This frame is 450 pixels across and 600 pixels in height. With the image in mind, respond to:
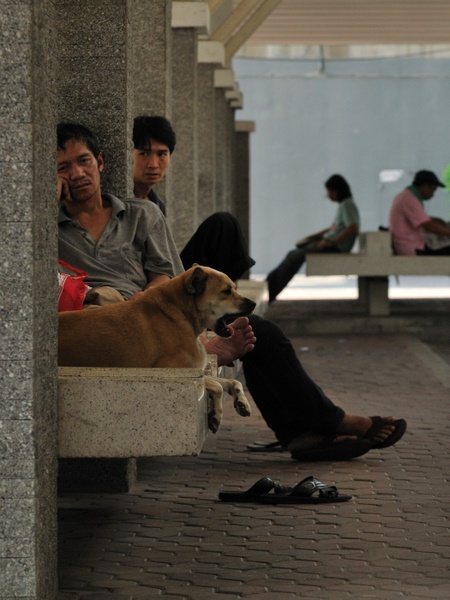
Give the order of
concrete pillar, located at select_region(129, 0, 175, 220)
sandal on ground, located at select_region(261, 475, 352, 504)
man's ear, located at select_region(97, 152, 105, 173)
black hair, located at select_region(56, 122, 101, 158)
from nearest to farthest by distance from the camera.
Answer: sandal on ground, located at select_region(261, 475, 352, 504) → black hair, located at select_region(56, 122, 101, 158) → man's ear, located at select_region(97, 152, 105, 173) → concrete pillar, located at select_region(129, 0, 175, 220)

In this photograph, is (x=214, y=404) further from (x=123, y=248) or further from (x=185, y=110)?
(x=185, y=110)

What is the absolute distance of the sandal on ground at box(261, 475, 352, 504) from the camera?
6.27 meters

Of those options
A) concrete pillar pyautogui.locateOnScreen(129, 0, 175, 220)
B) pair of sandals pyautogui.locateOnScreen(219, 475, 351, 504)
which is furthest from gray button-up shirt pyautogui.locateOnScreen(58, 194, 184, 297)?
concrete pillar pyautogui.locateOnScreen(129, 0, 175, 220)

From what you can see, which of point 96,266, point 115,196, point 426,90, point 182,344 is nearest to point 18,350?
point 182,344

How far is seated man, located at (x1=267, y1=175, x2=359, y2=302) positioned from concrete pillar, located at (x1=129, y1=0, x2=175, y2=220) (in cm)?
722

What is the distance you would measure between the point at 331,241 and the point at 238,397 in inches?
471

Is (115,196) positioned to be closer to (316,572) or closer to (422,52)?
(316,572)

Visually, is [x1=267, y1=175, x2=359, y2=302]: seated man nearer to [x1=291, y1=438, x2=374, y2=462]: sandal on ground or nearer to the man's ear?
[x1=291, y1=438, x2=374, y2=462]: sandal on ground

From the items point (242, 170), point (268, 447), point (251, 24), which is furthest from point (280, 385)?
point (242, 170)

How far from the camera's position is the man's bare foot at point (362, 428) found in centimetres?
733

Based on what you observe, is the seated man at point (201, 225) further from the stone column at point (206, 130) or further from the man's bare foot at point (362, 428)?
the stone column at point (206, 130)

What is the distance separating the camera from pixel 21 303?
4223mm

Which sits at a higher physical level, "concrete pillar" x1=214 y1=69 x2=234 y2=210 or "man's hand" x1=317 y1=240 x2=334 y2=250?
"concrete pillar" x1=214 y1=69 x2=234 y2=210

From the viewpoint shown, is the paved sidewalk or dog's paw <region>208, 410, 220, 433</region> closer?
the paved sidewalk
